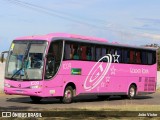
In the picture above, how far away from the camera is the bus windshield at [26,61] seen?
2103 cm

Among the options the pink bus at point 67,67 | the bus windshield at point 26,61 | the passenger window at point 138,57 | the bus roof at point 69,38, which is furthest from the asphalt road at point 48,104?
the passenger window at point 138,57

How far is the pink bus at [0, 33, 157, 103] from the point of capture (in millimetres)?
21094

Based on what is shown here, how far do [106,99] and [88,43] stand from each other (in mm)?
5161

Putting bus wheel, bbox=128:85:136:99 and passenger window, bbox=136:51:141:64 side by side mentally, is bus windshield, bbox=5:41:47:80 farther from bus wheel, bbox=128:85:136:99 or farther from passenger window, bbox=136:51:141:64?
bus wheel, bbox=128:85:136:99

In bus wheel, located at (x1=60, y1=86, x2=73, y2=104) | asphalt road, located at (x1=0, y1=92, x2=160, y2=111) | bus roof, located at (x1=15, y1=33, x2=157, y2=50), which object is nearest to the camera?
asphalt road, located at (x1=0, y1=92, x2=160, y2=111)

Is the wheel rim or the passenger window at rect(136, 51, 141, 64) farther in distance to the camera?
the wheel rim

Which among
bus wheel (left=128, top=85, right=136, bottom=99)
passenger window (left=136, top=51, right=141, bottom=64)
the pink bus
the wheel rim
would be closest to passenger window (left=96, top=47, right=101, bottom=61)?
the pink bus

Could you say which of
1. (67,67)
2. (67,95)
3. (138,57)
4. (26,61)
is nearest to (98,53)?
(67,67)

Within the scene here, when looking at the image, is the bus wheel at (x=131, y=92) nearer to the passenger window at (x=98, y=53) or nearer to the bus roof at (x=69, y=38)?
the bus roof at (x=69, y=38)

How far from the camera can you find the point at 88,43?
23.7 metres

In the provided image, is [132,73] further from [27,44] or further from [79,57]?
[27,44]

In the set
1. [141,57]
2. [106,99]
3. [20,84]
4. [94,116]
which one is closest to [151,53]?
[141,57]

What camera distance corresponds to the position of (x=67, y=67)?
2222 centimetres

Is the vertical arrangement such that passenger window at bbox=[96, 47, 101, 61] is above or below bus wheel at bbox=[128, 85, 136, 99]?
above
